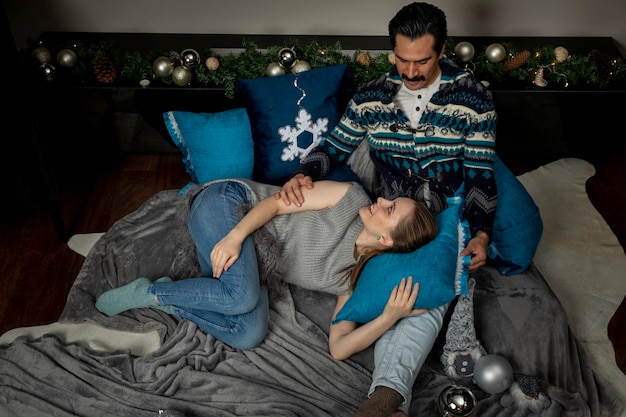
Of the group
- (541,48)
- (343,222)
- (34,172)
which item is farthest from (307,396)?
(541,48)

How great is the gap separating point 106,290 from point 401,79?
4.23ft

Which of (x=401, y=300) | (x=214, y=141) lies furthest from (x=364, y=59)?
(x=401, y=300)

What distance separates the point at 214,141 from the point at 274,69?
445 millimetres

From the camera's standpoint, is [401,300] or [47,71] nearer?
[401,300]

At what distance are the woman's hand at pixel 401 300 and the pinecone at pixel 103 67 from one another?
1611mm

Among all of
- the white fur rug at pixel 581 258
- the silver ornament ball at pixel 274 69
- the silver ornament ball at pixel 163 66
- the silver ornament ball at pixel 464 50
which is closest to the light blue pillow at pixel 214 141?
the silver ornament ball at pixel 274 69

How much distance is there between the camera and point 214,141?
97.5 inches

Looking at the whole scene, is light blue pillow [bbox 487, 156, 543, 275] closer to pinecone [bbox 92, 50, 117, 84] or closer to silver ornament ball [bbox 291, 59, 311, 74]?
silver ornament ball [bbox 291, 59, 311, 74]

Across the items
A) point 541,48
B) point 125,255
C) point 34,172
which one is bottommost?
point 125,255

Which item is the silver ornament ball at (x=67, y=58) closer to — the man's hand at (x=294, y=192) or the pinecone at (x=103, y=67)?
the pinecone at (x=103, y=67)

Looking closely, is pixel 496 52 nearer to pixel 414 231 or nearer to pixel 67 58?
pixel 414 231

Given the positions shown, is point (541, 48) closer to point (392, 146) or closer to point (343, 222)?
point (392, 146)

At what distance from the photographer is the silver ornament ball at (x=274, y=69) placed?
270 cm

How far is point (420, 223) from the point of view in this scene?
2.01 m
